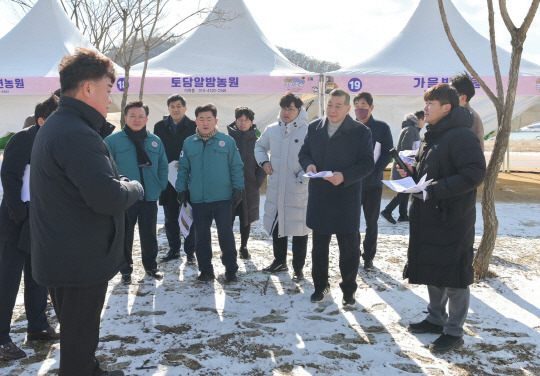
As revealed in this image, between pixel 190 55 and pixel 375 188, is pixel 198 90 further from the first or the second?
pixel 375 188

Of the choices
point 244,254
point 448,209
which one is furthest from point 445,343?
point 244,254

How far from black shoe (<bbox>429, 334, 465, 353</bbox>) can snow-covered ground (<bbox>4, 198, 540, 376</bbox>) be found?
4cm

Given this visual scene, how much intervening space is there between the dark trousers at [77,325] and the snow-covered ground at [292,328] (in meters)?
0.58

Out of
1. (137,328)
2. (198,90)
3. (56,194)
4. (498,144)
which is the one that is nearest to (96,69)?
(56,194)

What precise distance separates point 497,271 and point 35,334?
408cm

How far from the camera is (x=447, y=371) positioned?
2.73 m

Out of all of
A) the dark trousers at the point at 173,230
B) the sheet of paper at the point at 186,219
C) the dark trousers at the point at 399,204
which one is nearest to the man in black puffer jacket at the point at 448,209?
the sheet of paper at the point at 186,219

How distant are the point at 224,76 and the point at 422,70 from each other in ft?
13.4

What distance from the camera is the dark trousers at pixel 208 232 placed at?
4.27 m

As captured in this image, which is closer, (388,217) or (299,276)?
(299,276)

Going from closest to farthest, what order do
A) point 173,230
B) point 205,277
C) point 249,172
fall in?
point 205,277
point 249,172
point 173,230

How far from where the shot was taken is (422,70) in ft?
31.1

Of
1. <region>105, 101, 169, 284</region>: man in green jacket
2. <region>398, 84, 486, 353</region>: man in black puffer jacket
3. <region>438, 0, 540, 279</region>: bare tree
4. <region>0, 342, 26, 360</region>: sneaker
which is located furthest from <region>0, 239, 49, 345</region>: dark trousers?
<region>438, 0, 540, 279</region>: bare tree

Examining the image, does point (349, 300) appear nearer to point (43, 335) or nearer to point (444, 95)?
point (444, 95)
